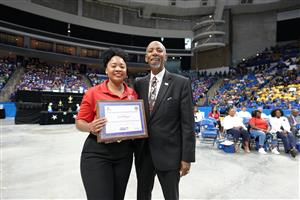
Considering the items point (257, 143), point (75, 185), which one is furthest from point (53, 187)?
point (257, 143)

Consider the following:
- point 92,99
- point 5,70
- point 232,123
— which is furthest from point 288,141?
point 5,70

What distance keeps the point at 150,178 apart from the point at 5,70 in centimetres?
2442

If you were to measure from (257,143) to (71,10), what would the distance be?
95.1 ft

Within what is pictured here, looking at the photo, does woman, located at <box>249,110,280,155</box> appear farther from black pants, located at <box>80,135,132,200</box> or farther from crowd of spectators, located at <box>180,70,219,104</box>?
crowd of spectators, located at <box>180,70,219,104</box>

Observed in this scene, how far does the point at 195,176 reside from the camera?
430 cm

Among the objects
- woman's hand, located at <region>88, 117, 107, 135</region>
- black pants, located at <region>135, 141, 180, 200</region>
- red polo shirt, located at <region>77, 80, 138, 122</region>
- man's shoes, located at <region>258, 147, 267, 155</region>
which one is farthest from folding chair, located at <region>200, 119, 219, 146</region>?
woman's hand, located at <region>88, 117, 107, 135</region>

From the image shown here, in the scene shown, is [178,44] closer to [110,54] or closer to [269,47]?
[269,47]

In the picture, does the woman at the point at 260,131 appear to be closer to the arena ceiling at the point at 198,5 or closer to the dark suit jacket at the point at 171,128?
the dark suit jacket at the point at 171,128

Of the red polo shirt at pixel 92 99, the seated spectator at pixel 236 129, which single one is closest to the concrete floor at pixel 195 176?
the seated spectator at pixel 236 129

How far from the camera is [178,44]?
35.4 meters

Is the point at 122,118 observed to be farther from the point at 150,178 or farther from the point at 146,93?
the point at 150,178

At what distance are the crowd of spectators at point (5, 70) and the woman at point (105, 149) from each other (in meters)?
21.8

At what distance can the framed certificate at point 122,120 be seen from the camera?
1681mm

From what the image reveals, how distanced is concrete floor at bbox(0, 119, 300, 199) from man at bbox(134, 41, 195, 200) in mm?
1629
